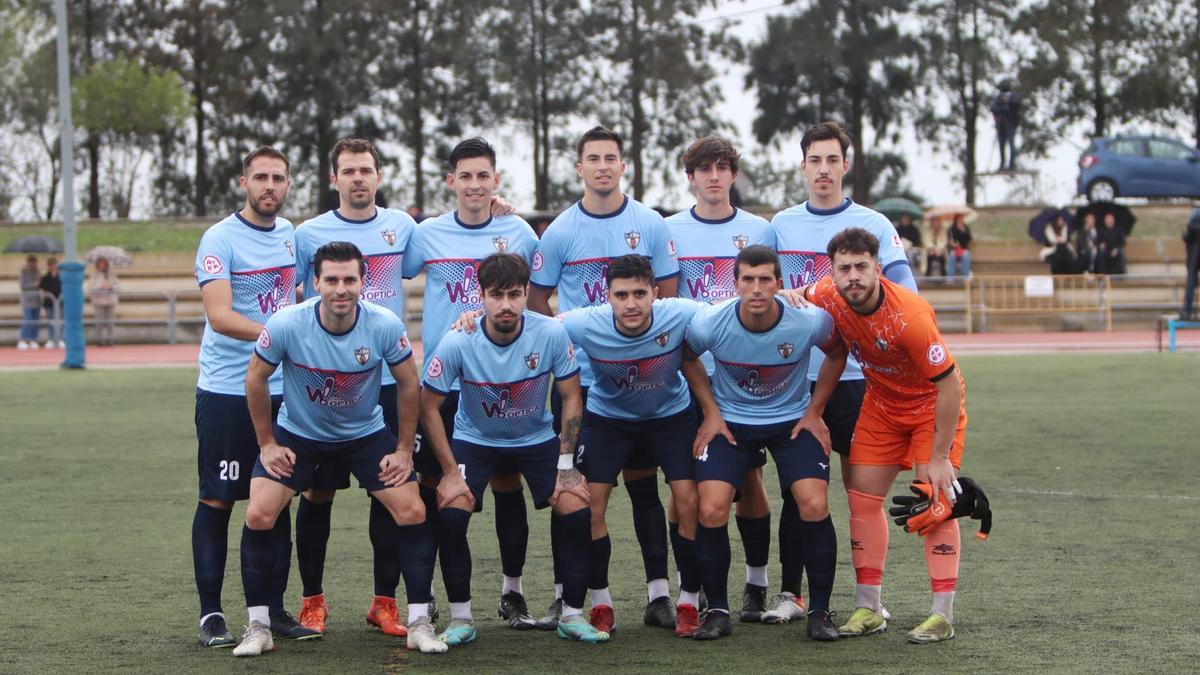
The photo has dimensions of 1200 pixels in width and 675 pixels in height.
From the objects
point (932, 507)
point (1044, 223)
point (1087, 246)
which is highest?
point (1044, 223)

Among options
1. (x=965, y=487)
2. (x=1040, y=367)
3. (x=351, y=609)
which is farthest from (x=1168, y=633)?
(x=1040, y=367)

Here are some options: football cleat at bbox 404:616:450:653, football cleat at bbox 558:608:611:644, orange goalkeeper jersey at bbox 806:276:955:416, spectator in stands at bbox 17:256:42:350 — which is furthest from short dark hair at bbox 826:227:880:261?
spectator in stands at bbox 17:256:42:350

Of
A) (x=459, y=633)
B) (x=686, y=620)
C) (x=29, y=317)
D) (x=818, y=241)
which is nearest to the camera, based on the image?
(x=459, y=633)

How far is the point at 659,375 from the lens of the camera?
6758 mm

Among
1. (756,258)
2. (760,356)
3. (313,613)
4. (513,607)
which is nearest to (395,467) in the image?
(313,613)

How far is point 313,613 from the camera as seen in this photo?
267 inches

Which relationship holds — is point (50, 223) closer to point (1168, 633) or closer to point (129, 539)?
point (129, 539)

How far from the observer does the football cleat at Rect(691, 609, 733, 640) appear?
6453mm

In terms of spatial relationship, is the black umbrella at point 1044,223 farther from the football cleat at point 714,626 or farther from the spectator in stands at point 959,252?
the football cleat at point 714,626

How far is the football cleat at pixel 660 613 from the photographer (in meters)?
→ 6.79

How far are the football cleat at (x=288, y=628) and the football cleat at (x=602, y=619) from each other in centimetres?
122

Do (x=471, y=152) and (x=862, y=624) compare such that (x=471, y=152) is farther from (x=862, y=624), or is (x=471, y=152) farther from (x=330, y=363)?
(x=862, y=624)

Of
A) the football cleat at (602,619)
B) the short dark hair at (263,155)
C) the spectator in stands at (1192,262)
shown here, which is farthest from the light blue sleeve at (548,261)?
the spectator in stands at (1192,262)

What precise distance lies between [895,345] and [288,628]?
2.95 meters
